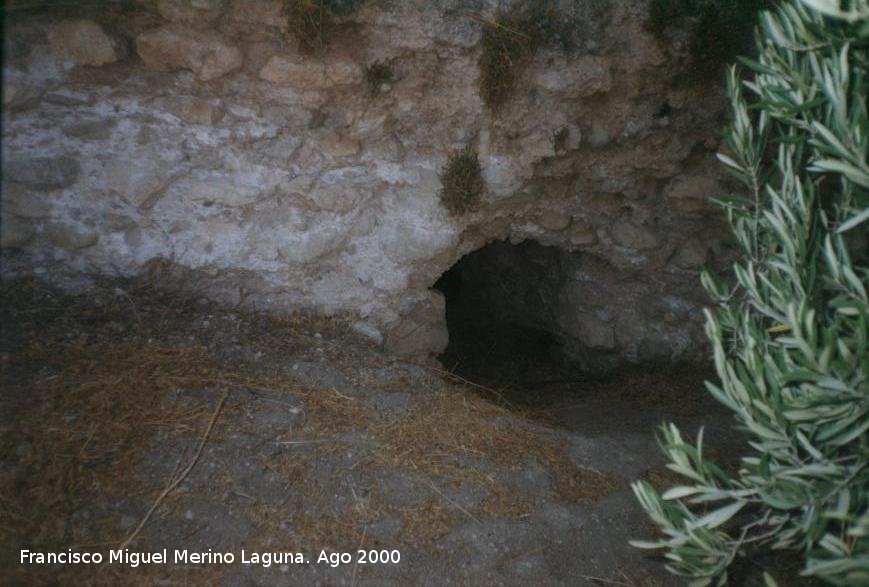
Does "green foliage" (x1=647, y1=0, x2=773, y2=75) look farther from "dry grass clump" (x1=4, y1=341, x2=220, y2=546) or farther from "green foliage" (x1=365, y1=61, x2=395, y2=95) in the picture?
"dry grass clump" (x1=4, y1=341, x2=220, y2=546)

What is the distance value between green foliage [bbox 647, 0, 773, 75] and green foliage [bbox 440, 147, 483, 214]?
3.82 ft

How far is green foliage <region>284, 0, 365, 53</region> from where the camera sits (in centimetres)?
332

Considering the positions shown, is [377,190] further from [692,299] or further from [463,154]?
[692,299]

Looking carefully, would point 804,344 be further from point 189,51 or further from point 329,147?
point 189,51

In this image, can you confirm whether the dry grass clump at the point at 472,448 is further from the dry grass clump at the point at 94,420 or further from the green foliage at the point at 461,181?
the green foliage at the point at 461,181

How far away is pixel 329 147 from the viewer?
3.73 meters

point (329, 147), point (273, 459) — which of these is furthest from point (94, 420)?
point (329, 147)

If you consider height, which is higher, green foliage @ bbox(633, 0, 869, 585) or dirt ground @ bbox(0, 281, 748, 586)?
green foliage @ bbox(633, 0, 869, 585)

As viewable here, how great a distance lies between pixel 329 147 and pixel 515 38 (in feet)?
3.70

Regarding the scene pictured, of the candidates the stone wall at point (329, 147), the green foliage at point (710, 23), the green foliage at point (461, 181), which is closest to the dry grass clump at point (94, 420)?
the stone wall at point (329, 147)

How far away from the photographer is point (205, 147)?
3578 mm

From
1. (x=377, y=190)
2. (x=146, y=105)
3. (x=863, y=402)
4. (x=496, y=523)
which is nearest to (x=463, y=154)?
(x=377, y=190)

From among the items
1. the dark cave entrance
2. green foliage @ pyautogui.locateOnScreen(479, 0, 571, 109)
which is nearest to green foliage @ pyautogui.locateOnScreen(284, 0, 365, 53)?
green foliage @ pyautogui.locateOnScreen(479, 0, 571, 109)

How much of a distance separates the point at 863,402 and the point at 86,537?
8.83 feet
